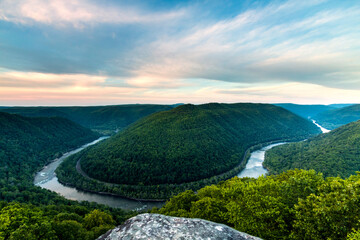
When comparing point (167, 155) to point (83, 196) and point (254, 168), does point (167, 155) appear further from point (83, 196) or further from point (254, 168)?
point (254, 168)

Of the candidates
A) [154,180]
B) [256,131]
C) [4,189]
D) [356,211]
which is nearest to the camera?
[356,211]

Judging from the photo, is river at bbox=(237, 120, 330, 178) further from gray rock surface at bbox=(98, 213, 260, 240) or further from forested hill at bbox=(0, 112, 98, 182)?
forested hill at bbox=(0, 112, 98, 182)

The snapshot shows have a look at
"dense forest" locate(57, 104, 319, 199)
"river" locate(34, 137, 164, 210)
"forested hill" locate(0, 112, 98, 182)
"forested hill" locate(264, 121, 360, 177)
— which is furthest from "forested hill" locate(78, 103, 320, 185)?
"forested hill" locate(0, 112, 98, 182)

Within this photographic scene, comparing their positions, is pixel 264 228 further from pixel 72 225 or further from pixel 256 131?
pixel 256 131

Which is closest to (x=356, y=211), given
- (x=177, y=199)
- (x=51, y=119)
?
(x=177, y=199)

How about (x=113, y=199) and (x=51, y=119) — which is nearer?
(x=113, y=199)

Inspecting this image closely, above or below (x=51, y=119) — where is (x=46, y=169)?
below

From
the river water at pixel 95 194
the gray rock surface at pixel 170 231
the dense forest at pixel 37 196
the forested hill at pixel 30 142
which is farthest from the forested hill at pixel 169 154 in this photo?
the gray rock surface at pixel 170 231

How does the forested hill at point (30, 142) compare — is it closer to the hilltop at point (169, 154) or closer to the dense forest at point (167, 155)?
the dense forest at point (167, 155)
